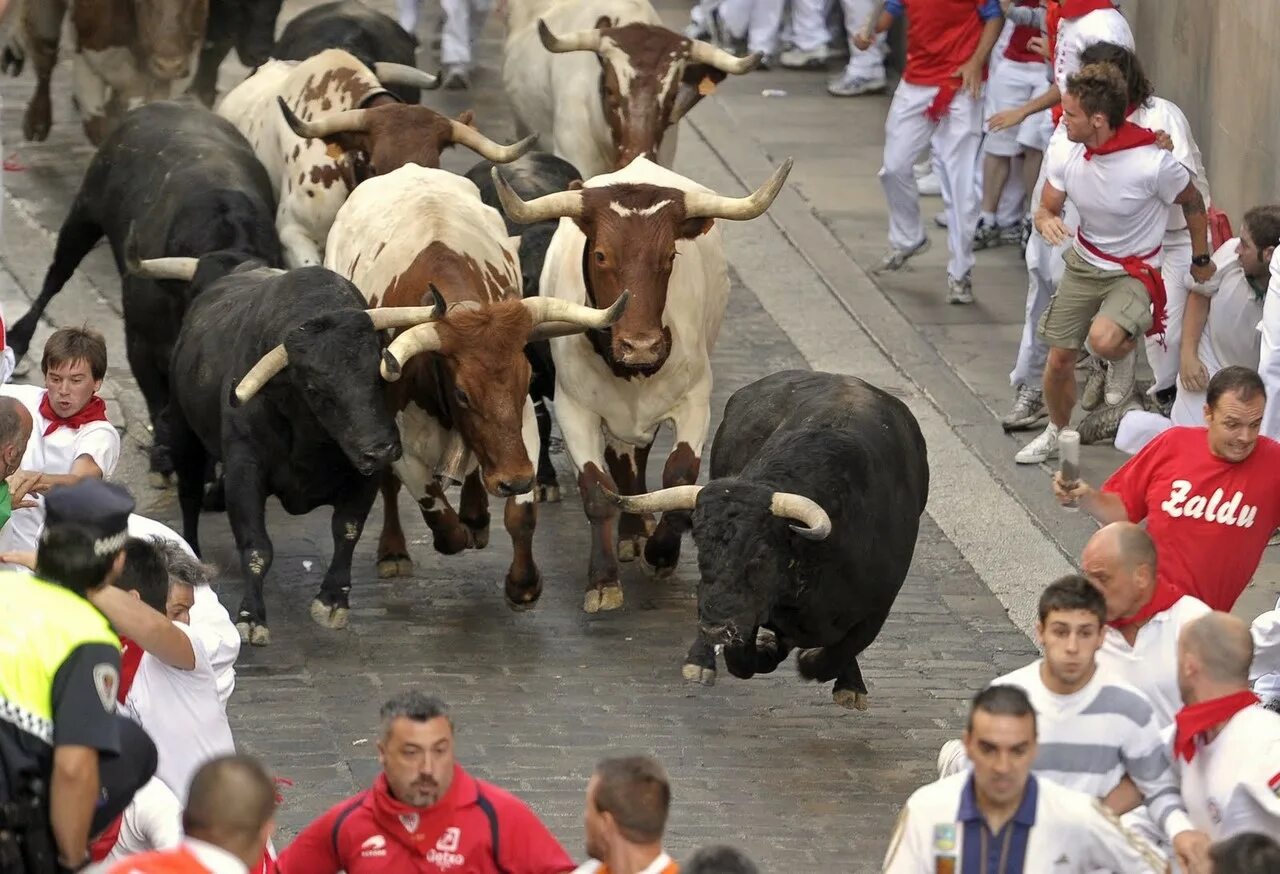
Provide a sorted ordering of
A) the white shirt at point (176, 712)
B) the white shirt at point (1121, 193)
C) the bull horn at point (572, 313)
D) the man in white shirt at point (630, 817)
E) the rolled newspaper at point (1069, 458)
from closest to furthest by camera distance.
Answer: the man in white shirt at point (630, 817) → the white shirt at point (176, 712) → the rolled newspaper at point (1069, 458) → the bull horn at point (572, 313) → the white shirt at point (1121, 193)

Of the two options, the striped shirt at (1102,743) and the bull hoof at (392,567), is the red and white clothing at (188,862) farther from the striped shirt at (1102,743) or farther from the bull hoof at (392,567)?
the bull hoof at (392,567)

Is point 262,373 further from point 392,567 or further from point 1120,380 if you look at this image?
point 1120,380

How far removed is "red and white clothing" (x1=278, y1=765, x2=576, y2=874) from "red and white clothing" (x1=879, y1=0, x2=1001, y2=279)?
9.19m

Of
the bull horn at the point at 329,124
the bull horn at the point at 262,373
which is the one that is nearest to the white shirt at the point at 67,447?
the bull horn at the point at 262,373

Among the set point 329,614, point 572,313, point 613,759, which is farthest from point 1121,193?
point 613,759

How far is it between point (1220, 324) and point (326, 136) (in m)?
4.49

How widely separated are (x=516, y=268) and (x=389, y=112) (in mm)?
1651

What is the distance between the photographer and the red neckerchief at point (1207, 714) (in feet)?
19.5

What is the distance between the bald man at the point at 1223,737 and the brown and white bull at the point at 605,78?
711cm

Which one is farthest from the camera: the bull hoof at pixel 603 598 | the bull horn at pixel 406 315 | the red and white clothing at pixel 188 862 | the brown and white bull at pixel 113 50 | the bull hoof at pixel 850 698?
the brown and white bull at pixel 113 50

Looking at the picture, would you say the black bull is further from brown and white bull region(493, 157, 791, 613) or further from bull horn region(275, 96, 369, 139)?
brown and white bull region(493, 157, 791, 613)

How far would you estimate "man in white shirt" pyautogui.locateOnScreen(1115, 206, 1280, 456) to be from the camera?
1066 centimetres

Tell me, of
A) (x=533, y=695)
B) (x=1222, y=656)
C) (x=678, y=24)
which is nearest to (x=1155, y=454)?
(x=1222, y=656)

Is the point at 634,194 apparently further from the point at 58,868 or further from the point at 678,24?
the point at 678,24
